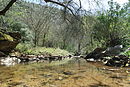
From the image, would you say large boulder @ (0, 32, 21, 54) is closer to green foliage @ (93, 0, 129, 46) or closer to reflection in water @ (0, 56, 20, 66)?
reflection in water @ (0, 56, 20, 66)

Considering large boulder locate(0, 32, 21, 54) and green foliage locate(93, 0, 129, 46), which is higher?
green foliage locate(93, 0, 129, 46)

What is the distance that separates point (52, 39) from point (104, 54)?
732 inches

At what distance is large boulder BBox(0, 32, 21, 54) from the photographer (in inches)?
412

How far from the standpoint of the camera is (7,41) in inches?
420

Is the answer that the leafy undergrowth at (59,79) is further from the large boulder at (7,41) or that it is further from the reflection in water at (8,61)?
the large boulder at (7,41)

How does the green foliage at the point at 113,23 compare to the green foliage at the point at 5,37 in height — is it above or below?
above

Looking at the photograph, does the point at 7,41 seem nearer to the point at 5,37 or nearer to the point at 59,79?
the point at 5,37

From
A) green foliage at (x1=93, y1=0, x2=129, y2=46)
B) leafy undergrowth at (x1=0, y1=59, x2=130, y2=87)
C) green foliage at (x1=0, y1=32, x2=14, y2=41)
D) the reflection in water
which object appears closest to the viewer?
leafy undergrowth at (x1=0, y1=59, x2=130, y2=87)

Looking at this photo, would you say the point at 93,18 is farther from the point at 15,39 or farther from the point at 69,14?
the point at 15,39

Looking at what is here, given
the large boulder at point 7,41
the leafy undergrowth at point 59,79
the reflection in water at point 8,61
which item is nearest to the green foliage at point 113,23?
the large boulder at point 7,41

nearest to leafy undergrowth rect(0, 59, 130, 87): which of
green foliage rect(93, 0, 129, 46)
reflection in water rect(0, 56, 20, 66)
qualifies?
reflection in water rect(0, 56, 20, 66)

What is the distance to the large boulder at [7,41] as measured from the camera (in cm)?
1047

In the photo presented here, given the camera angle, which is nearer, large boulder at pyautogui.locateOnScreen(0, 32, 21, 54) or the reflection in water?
the reflection in water

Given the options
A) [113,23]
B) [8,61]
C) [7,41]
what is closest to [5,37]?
[7,41]
